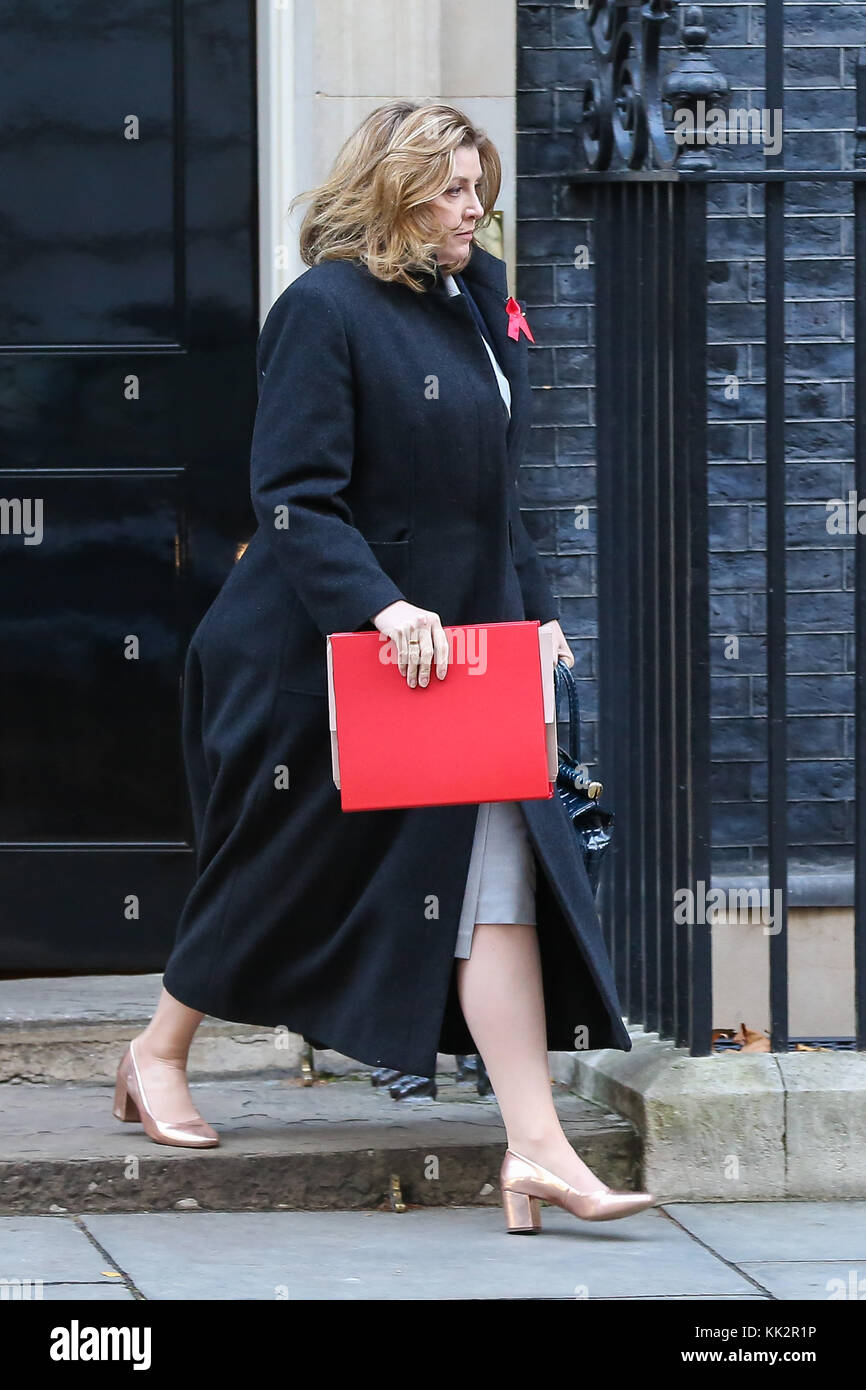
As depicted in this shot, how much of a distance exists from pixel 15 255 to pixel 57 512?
0.62 m

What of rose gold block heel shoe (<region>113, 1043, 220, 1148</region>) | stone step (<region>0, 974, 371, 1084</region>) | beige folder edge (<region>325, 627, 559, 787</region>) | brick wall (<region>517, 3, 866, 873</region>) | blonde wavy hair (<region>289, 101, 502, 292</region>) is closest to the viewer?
beige folder edge (<region>325, 627, 559, 787</region>)

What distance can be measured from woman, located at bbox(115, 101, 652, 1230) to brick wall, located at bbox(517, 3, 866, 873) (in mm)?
1219

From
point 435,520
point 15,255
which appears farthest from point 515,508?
point 15,255

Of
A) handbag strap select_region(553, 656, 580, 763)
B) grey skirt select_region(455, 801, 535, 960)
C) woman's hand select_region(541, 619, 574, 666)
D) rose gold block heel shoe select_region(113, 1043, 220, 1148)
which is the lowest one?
rose gold block heel shoe select_region(113, 1043, 220, 1148)

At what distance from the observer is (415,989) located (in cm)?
Result: 380

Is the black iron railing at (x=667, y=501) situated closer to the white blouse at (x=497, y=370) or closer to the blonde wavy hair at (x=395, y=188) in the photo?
the white blouse at (x=497, y=370)

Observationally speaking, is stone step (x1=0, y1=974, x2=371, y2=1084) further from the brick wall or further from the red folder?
the red folder

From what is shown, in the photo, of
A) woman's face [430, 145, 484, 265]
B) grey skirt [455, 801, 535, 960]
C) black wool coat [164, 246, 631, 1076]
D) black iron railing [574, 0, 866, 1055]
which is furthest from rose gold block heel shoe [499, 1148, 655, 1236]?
woman's face [430, 145, 484, 265]

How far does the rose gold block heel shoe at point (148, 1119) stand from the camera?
13.4 ft

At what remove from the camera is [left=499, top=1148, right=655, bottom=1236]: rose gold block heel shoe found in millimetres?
3725

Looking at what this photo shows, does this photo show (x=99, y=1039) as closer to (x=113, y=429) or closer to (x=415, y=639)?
(x=113, y=429)

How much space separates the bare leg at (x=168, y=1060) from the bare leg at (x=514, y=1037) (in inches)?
25.2

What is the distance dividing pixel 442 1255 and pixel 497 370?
5.35 ft

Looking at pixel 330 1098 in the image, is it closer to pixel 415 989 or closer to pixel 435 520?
pixel 415 989
